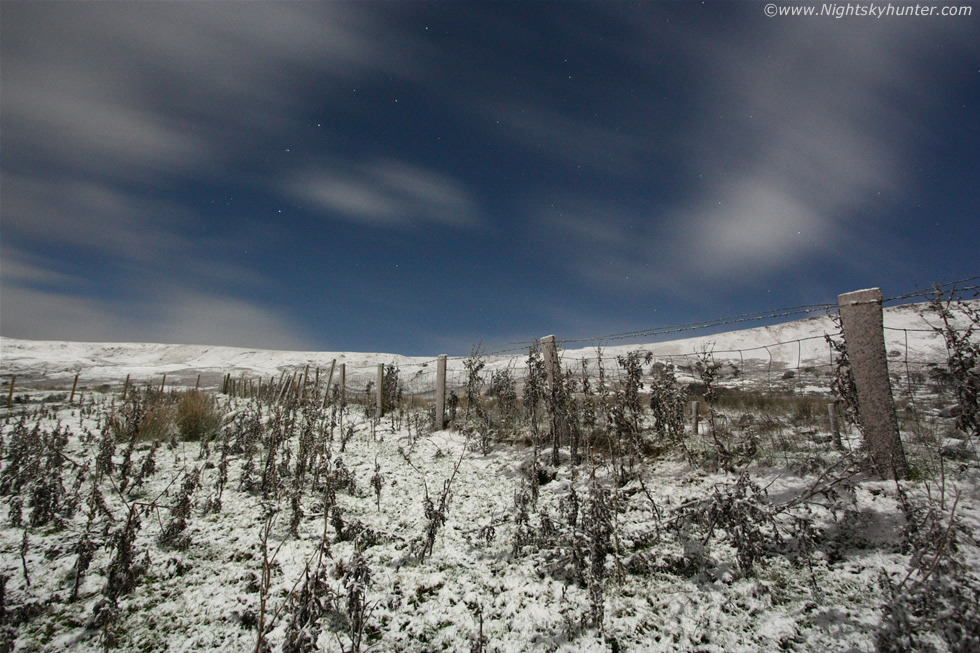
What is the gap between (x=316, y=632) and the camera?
2482mm

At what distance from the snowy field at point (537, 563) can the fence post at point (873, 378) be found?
0.27m

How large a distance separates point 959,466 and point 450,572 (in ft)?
17.1

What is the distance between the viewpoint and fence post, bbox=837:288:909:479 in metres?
3.74

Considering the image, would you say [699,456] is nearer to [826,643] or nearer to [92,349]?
[826,643]

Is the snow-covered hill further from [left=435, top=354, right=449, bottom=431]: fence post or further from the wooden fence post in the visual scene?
the wooden fence post

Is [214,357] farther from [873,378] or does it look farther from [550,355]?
[873,378]

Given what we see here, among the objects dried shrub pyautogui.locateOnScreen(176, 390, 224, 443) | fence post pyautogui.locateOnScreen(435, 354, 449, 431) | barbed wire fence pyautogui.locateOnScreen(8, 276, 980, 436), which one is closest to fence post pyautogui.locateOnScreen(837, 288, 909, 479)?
barbed wire fence pyautogui.locateOnScreen(8, 276, 980, 436)

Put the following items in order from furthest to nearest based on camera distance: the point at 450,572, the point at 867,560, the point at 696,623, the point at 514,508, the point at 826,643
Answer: the point at 514,508 → the point at 450,572 → the point at 867,560 → the point at 696,623 → the point at 826,643

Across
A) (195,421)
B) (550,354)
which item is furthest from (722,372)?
(195,421)

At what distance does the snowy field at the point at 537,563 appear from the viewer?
8.48 feet

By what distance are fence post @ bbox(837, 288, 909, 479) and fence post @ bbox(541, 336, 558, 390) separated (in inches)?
148

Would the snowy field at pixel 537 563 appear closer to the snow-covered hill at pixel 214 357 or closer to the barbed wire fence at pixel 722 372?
the barbed wire fence at pixel 722 372

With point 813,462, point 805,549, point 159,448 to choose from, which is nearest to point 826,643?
point 805,549

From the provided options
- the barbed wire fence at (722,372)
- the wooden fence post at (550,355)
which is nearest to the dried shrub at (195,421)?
the barbed wire fence at (722,372)
